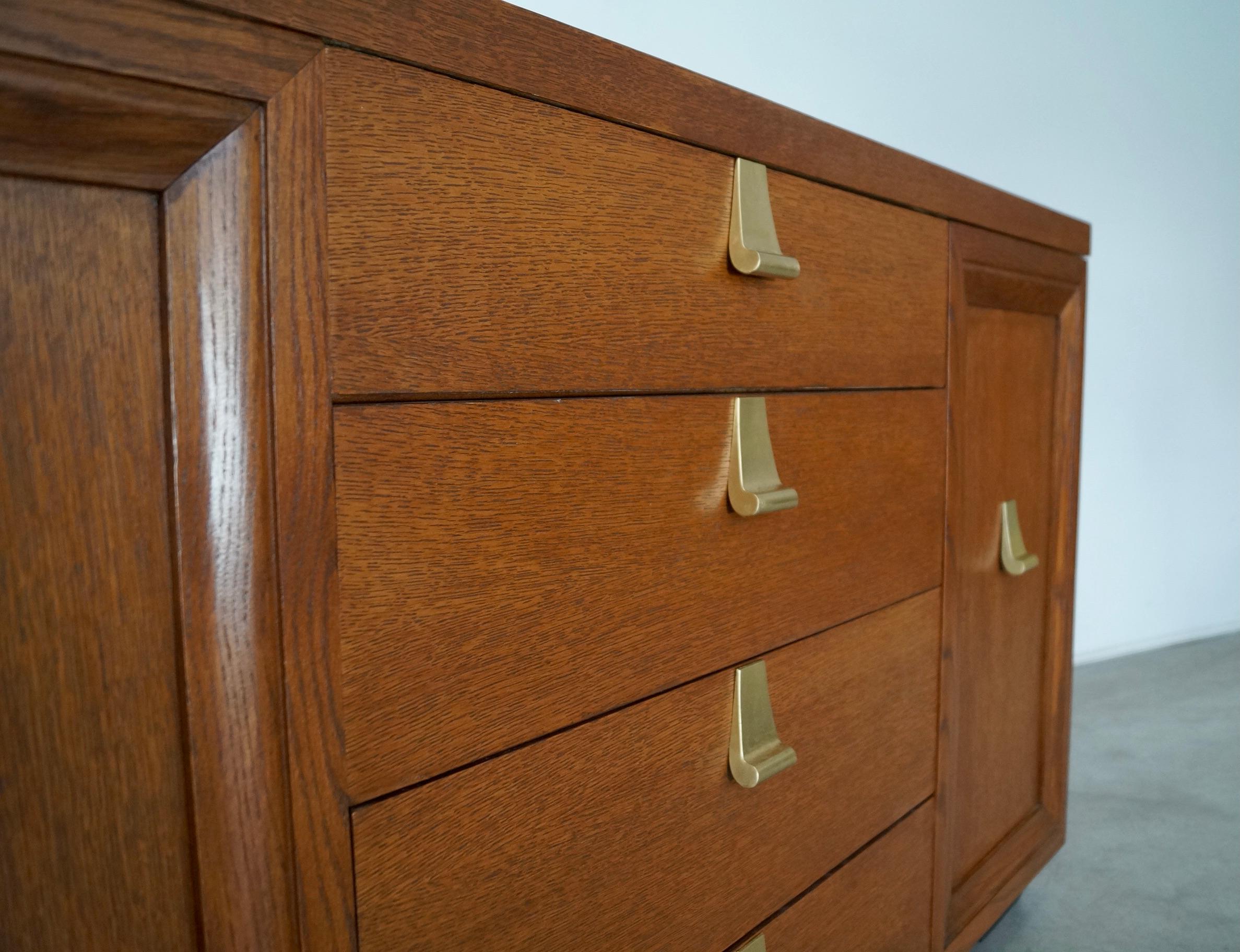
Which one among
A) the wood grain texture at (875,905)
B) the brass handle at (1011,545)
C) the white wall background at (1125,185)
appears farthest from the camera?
the white wall background at (1125,185)

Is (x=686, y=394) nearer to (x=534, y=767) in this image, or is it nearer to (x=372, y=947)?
(x=534, y=767)

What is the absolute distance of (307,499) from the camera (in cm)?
41

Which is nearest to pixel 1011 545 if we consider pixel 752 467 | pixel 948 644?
pixel 948 644

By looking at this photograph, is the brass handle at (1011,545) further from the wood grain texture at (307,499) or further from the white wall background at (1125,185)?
the white wall background at (1125,185)

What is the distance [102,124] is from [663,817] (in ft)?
1.71

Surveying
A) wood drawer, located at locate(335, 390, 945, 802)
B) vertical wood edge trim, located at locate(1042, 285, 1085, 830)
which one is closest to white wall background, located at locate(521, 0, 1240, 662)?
vertical wood edge trim, located at locate(1042, 285, 1085, 830)

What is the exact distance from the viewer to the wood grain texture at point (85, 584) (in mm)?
347

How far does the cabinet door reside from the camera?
974mm

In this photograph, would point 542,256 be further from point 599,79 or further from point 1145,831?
point 1145,831

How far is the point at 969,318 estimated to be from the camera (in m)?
0.98

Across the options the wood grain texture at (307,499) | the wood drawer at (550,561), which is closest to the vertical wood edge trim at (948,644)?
the wood drawer at (550,561)

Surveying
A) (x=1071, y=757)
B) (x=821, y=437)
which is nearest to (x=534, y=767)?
(x=821, y=437)

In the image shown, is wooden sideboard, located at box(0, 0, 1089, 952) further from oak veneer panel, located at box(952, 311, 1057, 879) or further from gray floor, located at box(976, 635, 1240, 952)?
gray floor, located at box(976, 635, 1240, 952)

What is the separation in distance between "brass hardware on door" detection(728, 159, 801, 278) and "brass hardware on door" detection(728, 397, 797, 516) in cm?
10
